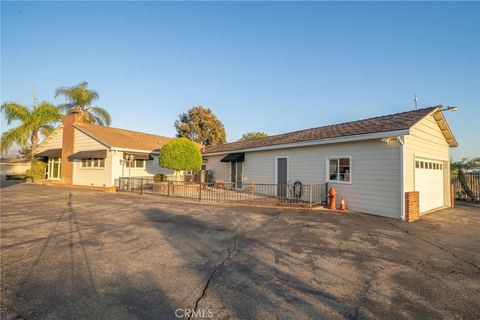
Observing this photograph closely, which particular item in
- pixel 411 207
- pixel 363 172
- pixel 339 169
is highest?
pixel 339 169

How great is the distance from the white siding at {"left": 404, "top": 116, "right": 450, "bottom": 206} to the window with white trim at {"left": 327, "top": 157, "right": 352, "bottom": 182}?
2134mm

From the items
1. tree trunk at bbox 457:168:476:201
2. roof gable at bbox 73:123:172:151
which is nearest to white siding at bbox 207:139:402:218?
tree trunk at bbox 457:168:476:201

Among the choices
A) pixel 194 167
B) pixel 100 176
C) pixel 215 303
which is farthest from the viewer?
pixel 100 176

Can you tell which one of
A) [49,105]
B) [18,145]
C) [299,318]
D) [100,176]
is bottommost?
[299,318]

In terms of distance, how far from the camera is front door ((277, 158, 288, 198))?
42.9ft

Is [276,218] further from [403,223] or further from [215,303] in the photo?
[215,303]

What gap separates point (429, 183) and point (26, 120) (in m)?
31.8

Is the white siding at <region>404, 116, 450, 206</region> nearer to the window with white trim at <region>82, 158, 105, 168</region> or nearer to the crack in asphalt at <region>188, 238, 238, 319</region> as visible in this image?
the crack in asphalt at <region>188, 238, 238, 319</region>

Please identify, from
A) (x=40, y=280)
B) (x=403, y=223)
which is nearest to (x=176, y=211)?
(x=40, y=280)

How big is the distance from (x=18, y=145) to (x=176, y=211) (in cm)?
2304

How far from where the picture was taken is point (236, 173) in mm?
17328

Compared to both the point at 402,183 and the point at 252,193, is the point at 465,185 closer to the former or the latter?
the point at 402,183

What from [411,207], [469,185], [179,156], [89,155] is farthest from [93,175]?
[469,185]

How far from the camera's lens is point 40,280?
366cm
